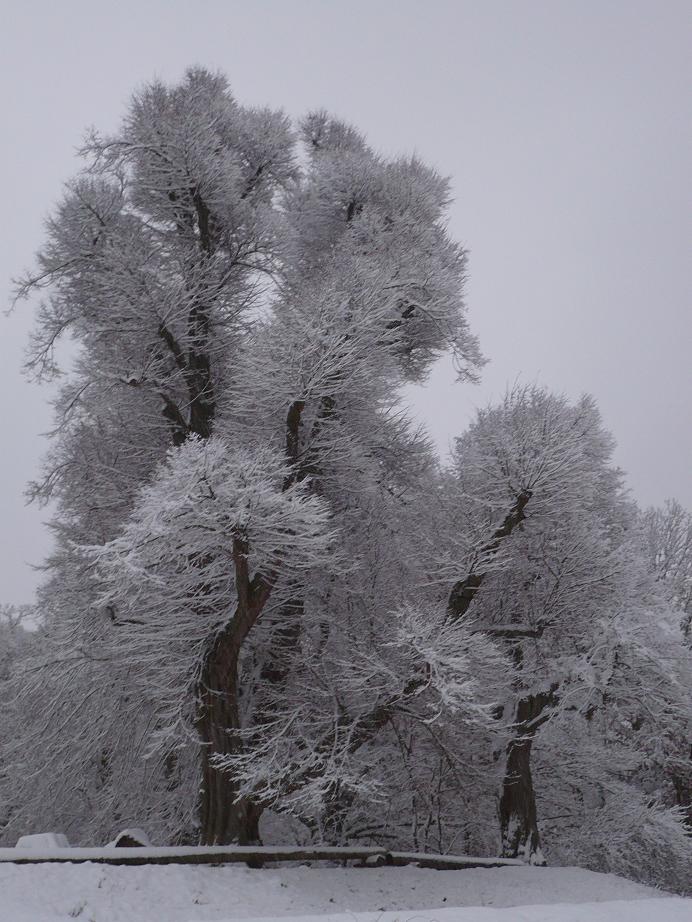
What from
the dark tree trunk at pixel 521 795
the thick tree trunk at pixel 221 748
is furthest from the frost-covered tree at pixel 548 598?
the thick tree trunk at pixel 221 748

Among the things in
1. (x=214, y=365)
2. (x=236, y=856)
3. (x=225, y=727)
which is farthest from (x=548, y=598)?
(x=214, y=365)

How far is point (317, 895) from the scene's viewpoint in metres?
8.01

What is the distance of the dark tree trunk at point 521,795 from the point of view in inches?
447

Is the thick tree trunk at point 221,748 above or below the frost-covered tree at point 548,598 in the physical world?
below

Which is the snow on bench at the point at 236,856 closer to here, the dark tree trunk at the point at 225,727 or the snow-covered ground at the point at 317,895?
the snow-covered ground at the point at 317,895

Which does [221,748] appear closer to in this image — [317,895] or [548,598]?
[317,895]

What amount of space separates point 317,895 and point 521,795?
4941 mm

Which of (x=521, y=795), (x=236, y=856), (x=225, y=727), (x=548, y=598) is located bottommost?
(x=236, y=856)

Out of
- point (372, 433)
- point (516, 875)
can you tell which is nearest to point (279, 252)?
point (372, 433)

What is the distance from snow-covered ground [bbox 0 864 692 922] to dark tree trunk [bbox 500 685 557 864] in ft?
3.13

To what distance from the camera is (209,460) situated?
24.7 ft

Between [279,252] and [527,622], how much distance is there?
756cm

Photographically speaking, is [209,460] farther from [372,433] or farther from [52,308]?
[52,308]

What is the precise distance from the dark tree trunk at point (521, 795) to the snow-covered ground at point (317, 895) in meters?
0.95
